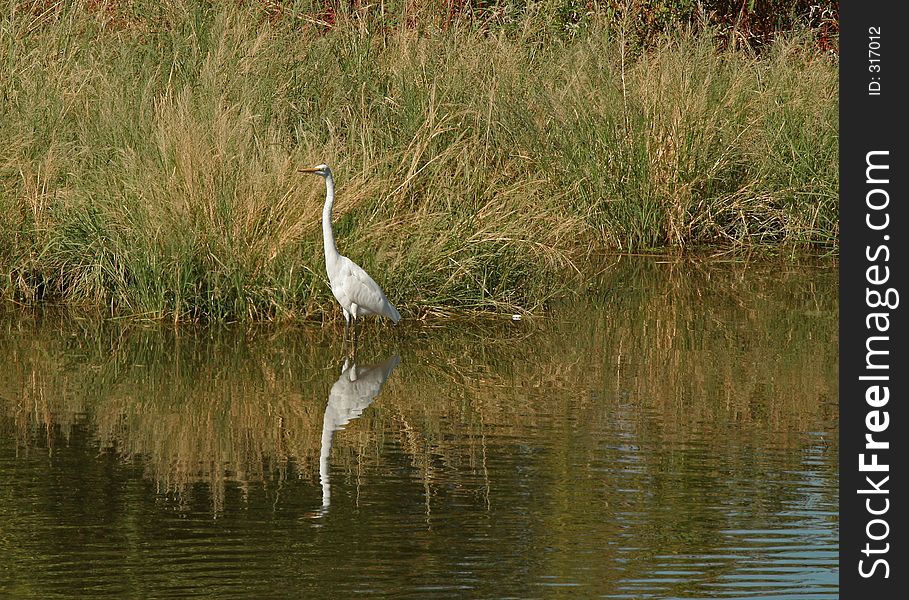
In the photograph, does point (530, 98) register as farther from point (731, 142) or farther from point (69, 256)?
point (69, 256)

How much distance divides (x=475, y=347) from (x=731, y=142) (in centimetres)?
459

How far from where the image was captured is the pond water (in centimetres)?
534

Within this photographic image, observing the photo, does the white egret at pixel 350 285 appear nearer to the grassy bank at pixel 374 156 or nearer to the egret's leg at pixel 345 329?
the egret's leg at pixel 345 329

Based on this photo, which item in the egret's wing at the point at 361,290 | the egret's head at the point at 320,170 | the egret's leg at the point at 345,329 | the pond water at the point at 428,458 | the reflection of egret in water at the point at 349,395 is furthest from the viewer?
the egret's head at the point at 320,170

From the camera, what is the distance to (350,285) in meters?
9.20

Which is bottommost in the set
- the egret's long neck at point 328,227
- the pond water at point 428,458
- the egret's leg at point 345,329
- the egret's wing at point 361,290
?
the pond water at point 428,458

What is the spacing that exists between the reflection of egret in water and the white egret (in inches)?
15.1

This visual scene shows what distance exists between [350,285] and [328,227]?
43cm

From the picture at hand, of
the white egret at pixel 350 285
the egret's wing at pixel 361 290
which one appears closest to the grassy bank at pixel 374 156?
the white egret at pixel 350 285

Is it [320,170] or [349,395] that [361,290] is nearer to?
[320,170]

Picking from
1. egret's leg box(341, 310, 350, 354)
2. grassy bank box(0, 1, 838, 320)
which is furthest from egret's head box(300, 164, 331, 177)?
egret's leg box(341, 310, 350, 354)

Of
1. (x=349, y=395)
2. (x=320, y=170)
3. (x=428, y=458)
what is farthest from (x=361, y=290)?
(x=428, y=458)

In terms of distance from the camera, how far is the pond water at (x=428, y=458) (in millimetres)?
5336

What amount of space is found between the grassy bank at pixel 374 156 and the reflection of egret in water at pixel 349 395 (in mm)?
1347
